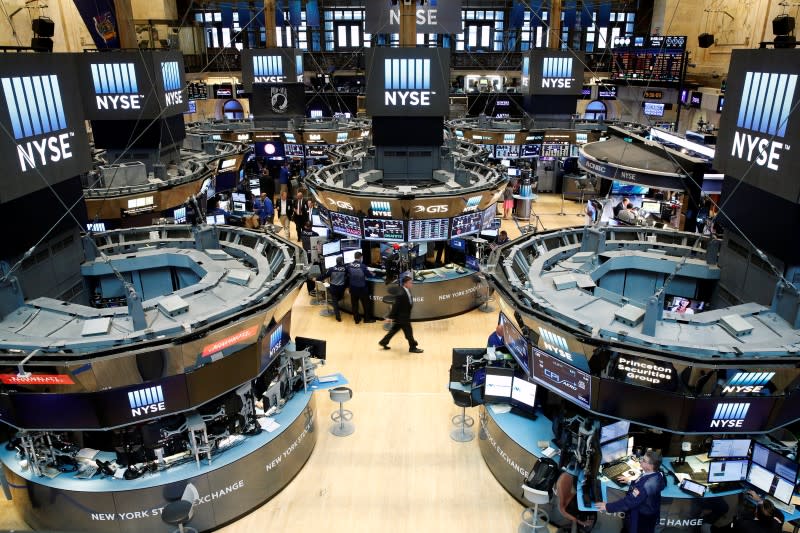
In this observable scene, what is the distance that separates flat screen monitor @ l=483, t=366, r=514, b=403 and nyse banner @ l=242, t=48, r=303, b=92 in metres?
20.4

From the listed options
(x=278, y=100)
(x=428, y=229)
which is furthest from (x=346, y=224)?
(x=278, y=100)

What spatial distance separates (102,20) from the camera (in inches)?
609

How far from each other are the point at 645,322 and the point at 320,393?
21.2 feet

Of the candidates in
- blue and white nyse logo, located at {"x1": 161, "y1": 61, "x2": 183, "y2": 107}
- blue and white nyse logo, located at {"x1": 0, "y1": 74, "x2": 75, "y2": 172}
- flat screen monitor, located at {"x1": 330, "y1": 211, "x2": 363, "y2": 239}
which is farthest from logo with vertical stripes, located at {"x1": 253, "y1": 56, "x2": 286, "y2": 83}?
blue and white nyse logo, located at {"x1": 0, "y1": 74, "x2": 75, "y2": 172}

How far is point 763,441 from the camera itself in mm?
6977

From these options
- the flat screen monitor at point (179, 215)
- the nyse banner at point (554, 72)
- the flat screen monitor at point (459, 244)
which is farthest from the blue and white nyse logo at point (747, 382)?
the nyse banner at point (554, 72)

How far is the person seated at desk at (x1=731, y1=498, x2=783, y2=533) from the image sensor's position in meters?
6.29

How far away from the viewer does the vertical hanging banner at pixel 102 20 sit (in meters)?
15.4

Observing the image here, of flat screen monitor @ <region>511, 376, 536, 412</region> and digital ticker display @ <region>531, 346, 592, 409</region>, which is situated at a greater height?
digital ticker display @ <region>531, 346, 592, 409</region>

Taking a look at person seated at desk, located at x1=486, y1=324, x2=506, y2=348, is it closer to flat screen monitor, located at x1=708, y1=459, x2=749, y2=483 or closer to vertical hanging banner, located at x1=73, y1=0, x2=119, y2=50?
flat screen monitor, located at x1=708, y1=459, x2=749, y2=483

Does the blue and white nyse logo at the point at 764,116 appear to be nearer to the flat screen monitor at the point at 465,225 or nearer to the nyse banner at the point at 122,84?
the flat screen monitor at the point at 465,225

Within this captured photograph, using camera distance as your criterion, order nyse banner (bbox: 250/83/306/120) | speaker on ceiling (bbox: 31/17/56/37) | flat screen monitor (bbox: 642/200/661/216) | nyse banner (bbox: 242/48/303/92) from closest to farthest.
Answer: speaker on ceiling (bbox: 31/17/56/37)
flat screen monitor (bbox: 642/200/661/216)
nyse banner (bbox: 242/48/303/92)
nyse banner (bbox: 250/83/306/120)

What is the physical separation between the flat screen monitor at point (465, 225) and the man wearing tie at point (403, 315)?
100 inches

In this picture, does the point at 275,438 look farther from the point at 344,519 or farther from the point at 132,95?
the point at 132,95
